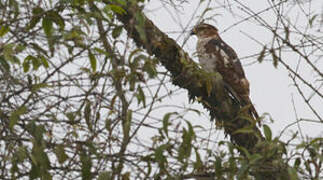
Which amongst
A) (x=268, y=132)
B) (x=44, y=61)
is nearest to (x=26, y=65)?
(x=44, y=61)

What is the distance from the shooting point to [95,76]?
294 centimetres

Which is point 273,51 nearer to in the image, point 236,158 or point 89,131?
point 236,158

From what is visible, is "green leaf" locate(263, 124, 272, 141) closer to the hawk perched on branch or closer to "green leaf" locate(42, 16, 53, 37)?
"green leaf" locate(42, 16, 53, 37)

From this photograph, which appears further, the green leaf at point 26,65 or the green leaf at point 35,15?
the green leaf at point 26,65

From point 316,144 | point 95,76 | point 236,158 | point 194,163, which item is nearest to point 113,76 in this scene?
point 95,76

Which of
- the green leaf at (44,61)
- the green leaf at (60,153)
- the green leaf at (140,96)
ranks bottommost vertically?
the green leaf at (60,153)

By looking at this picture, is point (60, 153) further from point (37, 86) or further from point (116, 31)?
point (116, 31)

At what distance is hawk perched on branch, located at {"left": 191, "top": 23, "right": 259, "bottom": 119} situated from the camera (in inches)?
220

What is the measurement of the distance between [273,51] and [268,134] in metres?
0.54

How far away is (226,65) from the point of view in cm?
587

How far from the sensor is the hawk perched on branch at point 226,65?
220 inches

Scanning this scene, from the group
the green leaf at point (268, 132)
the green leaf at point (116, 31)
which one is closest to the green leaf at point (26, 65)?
the green leaf at point (116, 31)

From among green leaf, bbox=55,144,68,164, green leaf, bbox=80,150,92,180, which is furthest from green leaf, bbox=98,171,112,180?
green leaf, bbox=55,144,68,164

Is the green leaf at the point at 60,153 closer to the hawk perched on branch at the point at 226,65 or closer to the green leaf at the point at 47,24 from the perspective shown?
the green leaf at the point at 47,24
